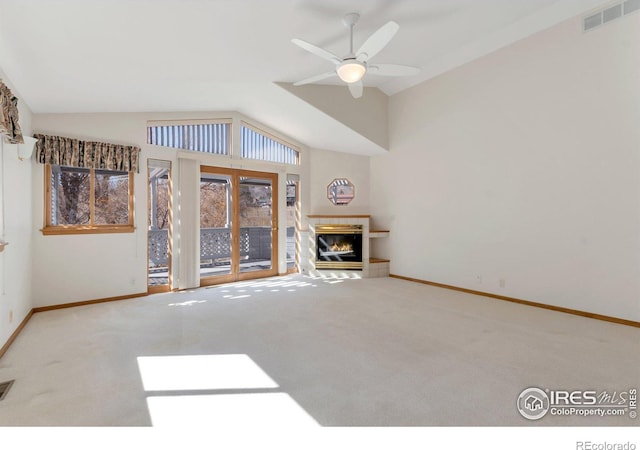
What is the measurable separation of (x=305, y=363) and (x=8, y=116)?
327 centimetres

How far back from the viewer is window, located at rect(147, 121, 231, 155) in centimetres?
513

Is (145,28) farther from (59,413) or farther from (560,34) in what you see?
(560,34)

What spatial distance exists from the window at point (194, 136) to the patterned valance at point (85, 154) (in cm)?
47

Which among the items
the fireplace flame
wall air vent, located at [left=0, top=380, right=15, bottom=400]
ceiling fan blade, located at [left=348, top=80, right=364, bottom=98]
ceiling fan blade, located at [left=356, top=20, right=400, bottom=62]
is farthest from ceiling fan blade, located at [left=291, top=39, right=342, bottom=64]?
the fireplace flame

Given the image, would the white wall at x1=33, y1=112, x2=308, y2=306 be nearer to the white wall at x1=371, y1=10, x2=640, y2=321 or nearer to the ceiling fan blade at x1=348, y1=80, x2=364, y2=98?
the ceiling fan blade at x1=348, y1=80, x2=364, y2=98

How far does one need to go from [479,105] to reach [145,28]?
4.49 m

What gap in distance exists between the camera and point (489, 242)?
4863 millimetres

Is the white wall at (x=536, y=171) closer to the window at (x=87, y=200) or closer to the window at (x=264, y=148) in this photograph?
the window at (x=264, y=148)

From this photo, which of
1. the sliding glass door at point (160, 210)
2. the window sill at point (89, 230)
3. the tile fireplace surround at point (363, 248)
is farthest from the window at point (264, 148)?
the window sill at point (89, 230)

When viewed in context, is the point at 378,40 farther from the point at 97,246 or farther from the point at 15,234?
the point at 97,246

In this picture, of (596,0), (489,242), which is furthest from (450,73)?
(489,242)

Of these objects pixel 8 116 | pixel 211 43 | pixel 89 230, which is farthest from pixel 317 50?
pixel 89 230

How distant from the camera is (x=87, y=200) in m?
4.51

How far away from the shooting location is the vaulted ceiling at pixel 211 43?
2.54 metres
